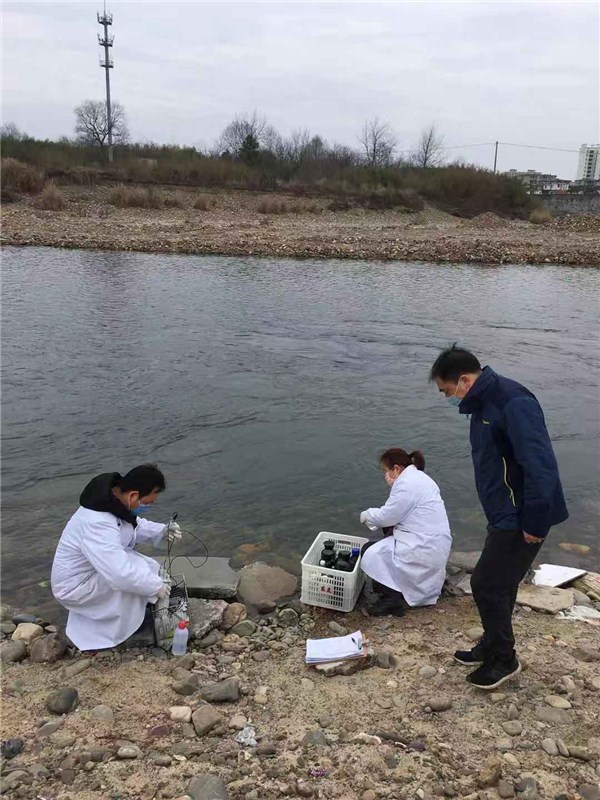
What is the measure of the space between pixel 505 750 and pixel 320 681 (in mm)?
1086

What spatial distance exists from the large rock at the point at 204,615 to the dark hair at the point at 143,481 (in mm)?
1045

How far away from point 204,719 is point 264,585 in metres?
1.70

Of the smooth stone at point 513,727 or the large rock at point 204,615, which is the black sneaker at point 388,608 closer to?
the large rock at point 204,615

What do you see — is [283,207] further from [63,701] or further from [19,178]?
[63,701]

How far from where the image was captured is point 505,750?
2.99 meters

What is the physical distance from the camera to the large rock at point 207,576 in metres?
4.71

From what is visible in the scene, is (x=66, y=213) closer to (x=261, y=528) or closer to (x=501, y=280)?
(x=501, y=280)

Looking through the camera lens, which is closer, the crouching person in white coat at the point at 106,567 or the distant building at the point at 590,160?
the crouching person in white coat at the point at 106,567

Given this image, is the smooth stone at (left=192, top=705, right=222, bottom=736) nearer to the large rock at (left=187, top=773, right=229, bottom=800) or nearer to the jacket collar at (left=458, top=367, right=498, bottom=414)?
the large rock at (left=187, top=773, right=229, bottom=800)

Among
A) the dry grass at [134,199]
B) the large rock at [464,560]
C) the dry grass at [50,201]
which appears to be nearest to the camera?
the large rock at [464,560]

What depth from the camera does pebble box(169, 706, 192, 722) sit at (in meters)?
3.26

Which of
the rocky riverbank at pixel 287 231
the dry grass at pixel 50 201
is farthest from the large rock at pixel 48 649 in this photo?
the dry grass at pixel 50 201

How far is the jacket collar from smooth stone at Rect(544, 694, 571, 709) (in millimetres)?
1639

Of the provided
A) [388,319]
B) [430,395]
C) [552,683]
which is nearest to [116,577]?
[552,683]
